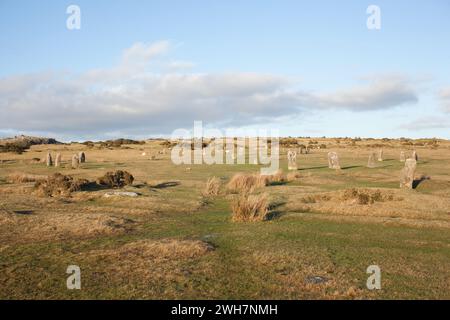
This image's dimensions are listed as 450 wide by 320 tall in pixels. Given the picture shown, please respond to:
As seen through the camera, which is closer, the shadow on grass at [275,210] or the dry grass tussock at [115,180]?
the shadow on grass at [275,210]

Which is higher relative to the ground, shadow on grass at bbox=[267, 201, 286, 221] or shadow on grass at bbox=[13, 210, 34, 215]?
shadow on grass at bbox=[13, 210, 34, 215]

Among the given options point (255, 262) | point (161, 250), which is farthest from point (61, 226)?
Answer: point (255, 262)

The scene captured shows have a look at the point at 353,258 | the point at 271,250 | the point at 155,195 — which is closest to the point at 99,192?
the point at 155,195

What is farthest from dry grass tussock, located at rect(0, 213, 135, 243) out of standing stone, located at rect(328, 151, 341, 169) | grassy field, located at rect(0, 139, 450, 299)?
standing stone, located at rect(328, 151, 341, 169)

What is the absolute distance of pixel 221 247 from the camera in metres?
11.2

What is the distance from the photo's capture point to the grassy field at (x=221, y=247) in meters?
8.06

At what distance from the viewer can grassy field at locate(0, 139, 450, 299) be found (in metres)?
8.06

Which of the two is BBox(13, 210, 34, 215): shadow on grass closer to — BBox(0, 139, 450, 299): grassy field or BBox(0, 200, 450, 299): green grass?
BBox(0, 139, 450, 299): grassy field

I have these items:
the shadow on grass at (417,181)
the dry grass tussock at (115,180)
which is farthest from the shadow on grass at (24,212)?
the shadow on grass at (417,181)

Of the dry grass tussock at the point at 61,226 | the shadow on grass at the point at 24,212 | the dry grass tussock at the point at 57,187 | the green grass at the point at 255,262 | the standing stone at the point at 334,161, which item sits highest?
the standing stone at the point at 334,161

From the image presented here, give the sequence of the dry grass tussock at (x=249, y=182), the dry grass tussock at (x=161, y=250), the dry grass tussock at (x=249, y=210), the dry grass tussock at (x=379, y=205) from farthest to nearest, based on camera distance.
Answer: the dry grass tussock at (x=249, y=182) < the dry grass tussock at (x=379, y=205) < the dry grass tussock at (x=249, y=210) < the dry grass tussock at (x=161, y=250)

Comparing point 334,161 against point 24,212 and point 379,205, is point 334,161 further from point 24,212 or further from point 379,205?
point 24,212

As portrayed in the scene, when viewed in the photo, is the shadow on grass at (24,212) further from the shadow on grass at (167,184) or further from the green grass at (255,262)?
the shadow on grass at (167,184)
